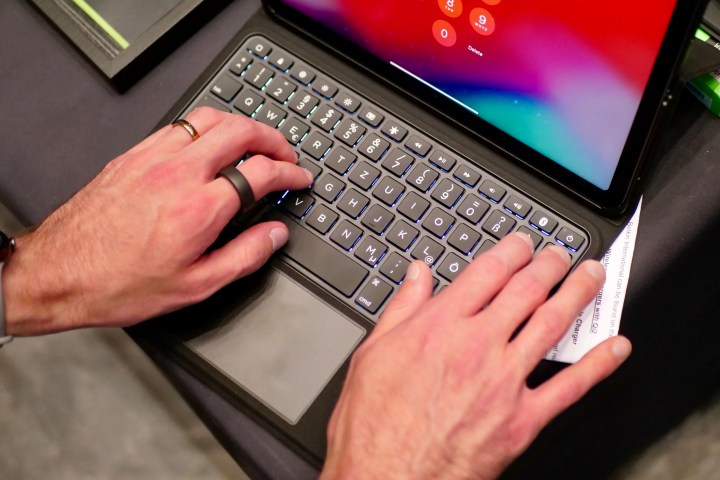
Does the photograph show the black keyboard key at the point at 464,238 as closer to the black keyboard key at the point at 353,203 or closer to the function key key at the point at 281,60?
the black keyboard key at the point at 353,203

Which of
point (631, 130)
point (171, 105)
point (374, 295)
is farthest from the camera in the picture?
point (171, 105)

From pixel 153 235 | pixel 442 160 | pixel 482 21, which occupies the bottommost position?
pixel 153 235

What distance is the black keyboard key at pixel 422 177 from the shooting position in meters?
0.64

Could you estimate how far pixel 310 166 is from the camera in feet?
2.20

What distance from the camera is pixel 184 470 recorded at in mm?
1155

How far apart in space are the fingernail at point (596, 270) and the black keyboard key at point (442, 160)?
15 cm

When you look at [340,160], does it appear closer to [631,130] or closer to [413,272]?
[413,272]

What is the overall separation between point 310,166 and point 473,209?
16 cm

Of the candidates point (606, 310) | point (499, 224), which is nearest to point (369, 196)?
point (499, 224)

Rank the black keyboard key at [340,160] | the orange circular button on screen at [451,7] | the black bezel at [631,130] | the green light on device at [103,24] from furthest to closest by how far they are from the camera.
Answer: the green light on device at [103,24], the black keyboard key at [340,160], the orange circular button on screen at [451,7], the black bezel at [631,130]

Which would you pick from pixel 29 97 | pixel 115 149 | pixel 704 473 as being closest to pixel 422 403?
pixel 115 149

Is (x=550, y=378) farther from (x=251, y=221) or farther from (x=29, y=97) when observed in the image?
(x=29, y=97)

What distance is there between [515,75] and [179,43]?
A: 39 cm

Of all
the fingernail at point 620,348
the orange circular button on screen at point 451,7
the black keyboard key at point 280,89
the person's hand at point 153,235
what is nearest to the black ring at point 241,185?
the person's hand at point 153,235
